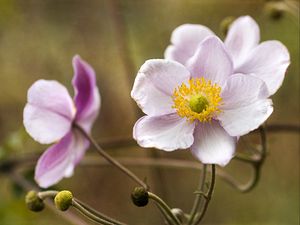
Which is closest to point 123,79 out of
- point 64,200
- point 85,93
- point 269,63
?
point 85,93

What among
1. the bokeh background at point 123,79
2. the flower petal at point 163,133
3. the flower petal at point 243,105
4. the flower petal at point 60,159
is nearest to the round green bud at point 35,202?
the flower petal at point 60,159

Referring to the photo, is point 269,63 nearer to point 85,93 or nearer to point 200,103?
point 200,103

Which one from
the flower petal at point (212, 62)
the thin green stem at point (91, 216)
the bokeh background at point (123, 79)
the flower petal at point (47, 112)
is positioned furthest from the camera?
the bokeh background at point (123, 79)

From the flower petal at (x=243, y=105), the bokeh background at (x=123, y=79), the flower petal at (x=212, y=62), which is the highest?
the flower petal at (x=212, y=62)

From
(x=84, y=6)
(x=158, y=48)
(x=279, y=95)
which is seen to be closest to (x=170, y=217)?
(x=279, y=95)

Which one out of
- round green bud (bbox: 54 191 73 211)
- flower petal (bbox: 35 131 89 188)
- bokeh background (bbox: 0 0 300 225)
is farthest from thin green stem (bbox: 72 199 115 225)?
bokeh background (bbox: 0 0 300 225)

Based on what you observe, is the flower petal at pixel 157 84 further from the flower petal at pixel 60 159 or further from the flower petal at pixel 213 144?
the flower petal at pixel 60 159
